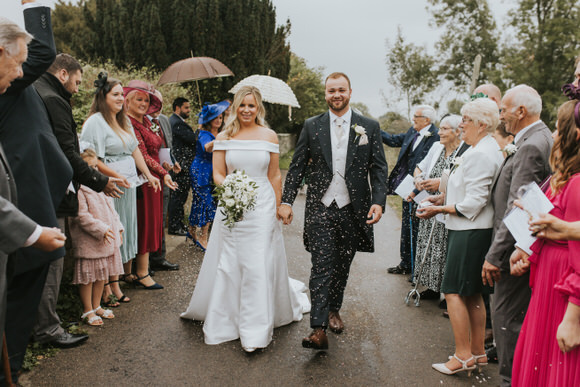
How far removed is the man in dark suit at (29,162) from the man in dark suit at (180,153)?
4.89 m

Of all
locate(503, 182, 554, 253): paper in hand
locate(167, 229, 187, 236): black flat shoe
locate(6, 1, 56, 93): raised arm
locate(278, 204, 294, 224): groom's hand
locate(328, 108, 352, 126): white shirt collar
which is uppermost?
locate(6, 1, 56, 93): raised arm

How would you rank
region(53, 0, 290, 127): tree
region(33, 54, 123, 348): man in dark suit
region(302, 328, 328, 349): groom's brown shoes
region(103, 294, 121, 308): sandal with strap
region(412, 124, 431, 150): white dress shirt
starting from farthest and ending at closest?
region(53, 0, 290, 127): tree
region(412, 124, 431, 150): white dress shirt
region(103, 294, 121, 308): sandal with strap
region(302, 328, 328, 349): groom's brown shoes
region(33, 54, 123, 348): man in dark suit

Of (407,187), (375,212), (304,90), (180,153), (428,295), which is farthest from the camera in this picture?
(304,90)

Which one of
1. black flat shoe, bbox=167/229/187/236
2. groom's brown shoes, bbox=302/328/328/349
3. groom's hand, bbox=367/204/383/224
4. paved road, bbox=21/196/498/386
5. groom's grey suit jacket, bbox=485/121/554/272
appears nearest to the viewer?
groom's grey suit jacket, bbox=485/121/554/272

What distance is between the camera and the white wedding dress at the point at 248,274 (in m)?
4.34

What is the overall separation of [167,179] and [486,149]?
3.79 meters

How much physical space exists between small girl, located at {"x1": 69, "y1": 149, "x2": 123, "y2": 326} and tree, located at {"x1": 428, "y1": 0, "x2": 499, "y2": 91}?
33862 millimetres

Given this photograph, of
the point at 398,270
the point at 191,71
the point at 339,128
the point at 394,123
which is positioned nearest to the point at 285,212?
the point at 339,128

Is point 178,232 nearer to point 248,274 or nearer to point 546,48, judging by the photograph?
point 248,274

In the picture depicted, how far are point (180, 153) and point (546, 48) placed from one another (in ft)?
93.6

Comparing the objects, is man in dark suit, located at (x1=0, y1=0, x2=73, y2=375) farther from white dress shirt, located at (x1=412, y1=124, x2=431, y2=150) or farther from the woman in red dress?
white dress shirt, located at (x1=412, y1=124, x2=431, y2=150)

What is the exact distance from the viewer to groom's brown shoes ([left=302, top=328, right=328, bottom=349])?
405 cm

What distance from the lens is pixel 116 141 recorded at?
502 cm

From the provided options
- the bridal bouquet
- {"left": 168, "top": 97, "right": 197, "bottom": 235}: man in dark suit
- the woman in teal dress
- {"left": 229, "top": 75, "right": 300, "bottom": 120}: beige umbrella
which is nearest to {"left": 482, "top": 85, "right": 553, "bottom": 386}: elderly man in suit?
the bridal bouquet
